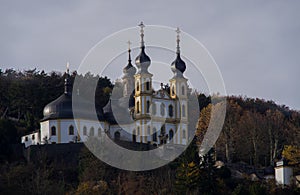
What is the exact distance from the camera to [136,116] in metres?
72.4

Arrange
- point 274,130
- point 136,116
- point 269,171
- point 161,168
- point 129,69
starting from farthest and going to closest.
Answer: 1. point 129,69
2. point 274,130
3. point 136,116
4. point 269,171
5. point 161,168

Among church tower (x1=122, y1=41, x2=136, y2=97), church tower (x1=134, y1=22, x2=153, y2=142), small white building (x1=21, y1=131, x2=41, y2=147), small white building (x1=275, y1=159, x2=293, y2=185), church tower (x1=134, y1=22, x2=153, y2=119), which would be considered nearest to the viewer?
small white building (x1=275, y1=159, x2=293, y2=185)

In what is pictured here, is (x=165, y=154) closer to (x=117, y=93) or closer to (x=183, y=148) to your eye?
(x=183, y=148)

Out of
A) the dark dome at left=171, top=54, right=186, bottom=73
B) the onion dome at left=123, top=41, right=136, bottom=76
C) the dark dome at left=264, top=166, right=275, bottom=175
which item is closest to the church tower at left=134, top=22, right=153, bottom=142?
the dark dome at left=171, top=54, right=186, bottom=73

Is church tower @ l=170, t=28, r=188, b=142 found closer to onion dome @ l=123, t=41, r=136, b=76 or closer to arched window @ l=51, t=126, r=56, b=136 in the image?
onion dome @ l=123, t=41, r=136, b=76

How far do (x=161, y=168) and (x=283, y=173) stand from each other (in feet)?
25.8

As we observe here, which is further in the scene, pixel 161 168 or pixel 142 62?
pixel 142 62

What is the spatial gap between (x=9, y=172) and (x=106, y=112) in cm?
1757

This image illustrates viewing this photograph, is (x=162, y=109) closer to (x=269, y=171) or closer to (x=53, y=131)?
(x=53, y=131)

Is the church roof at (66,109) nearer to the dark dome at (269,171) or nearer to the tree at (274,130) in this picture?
the tree at (274,130)

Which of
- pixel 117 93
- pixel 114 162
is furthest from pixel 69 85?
pixel 114 162

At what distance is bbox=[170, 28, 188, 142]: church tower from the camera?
74.4 meters

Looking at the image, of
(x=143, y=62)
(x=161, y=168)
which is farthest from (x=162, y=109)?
(x=161, y=168)

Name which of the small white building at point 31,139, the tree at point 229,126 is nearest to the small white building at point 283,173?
the tree at point 229,126
